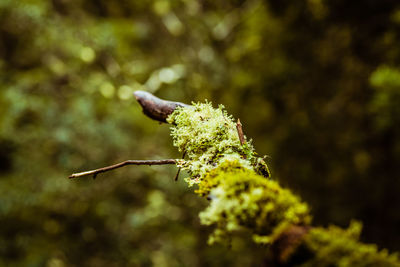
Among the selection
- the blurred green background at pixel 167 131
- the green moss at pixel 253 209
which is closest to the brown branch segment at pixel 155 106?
the green moss at pixel 253 209

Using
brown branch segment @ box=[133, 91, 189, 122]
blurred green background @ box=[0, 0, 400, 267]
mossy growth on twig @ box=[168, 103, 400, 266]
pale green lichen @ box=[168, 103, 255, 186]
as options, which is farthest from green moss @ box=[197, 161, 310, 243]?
blurred green background @ box=[0, 0, 400, 267]

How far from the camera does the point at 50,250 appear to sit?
5.45m

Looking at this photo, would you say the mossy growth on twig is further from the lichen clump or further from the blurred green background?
the blurred green background

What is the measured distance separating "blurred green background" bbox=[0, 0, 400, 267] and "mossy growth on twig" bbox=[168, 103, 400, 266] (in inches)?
151

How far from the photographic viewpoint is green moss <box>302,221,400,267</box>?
0.79 meters

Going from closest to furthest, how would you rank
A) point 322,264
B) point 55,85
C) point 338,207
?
point 322,264 → point 338,207 → point 55,85

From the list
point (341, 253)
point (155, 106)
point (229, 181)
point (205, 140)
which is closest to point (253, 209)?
point (229, 181)

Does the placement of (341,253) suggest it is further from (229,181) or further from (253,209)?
(229,181)

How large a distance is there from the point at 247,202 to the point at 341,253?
11.2 inches

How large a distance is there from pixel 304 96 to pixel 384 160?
1.73m

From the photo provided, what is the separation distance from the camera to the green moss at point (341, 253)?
0.79 metres

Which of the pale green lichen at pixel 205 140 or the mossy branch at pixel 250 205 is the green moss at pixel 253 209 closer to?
the mossy branch at pixel 250 205

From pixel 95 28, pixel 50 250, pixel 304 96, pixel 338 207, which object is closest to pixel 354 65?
pixel 304 96

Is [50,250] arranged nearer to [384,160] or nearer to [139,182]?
Result: [139,182]
